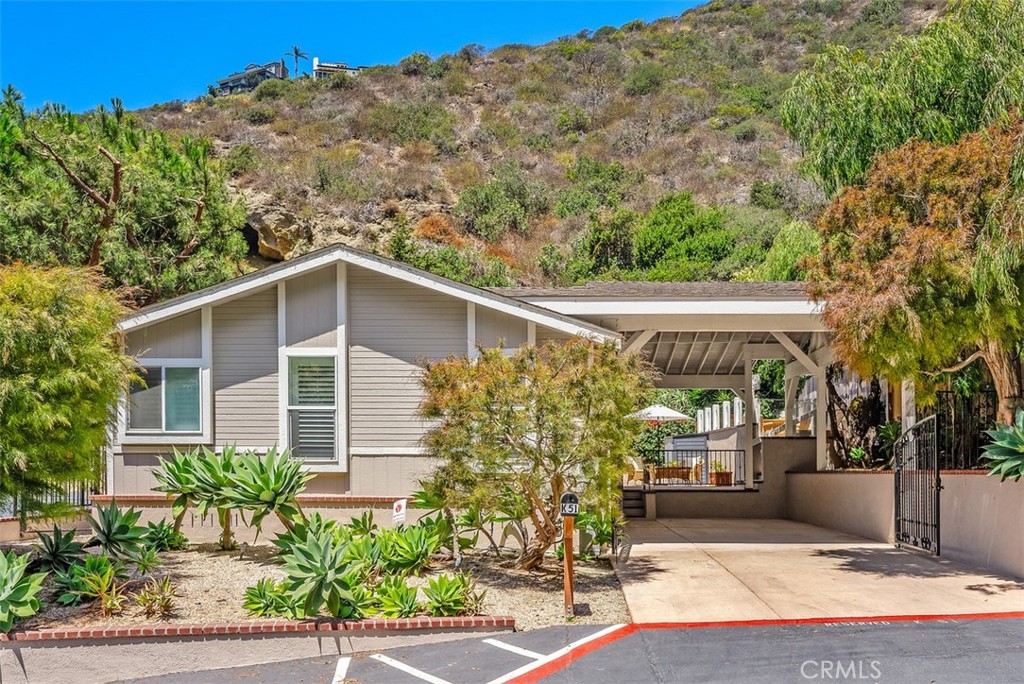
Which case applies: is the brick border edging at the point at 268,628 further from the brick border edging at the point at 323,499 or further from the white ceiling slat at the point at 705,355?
the white ceiling slat at the point at 705,355

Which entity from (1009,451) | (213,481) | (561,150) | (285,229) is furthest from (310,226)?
(1009,451)

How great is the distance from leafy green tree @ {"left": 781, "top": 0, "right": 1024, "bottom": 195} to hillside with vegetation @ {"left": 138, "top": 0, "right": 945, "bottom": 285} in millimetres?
15158

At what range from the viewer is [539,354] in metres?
12.0

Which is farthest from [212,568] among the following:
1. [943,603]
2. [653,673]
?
[943,603]

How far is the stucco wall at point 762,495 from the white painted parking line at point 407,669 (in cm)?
1350

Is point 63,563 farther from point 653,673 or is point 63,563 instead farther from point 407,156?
point 407,156

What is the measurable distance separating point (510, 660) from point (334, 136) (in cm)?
5276

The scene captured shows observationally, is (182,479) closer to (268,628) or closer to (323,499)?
(323,499)

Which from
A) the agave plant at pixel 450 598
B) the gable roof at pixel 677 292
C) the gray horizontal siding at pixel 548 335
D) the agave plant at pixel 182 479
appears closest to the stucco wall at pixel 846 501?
the gable roof at pixel 677 292

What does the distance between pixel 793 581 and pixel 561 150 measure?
47361 mm

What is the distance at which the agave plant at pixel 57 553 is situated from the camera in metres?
11.0

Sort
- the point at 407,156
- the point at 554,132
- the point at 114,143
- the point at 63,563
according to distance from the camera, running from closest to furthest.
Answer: the point at 63,563
the point at 114,143
the point at 407,156
the point at 554,132

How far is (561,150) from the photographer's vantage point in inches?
2253

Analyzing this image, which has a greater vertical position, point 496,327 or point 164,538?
point 496,327
